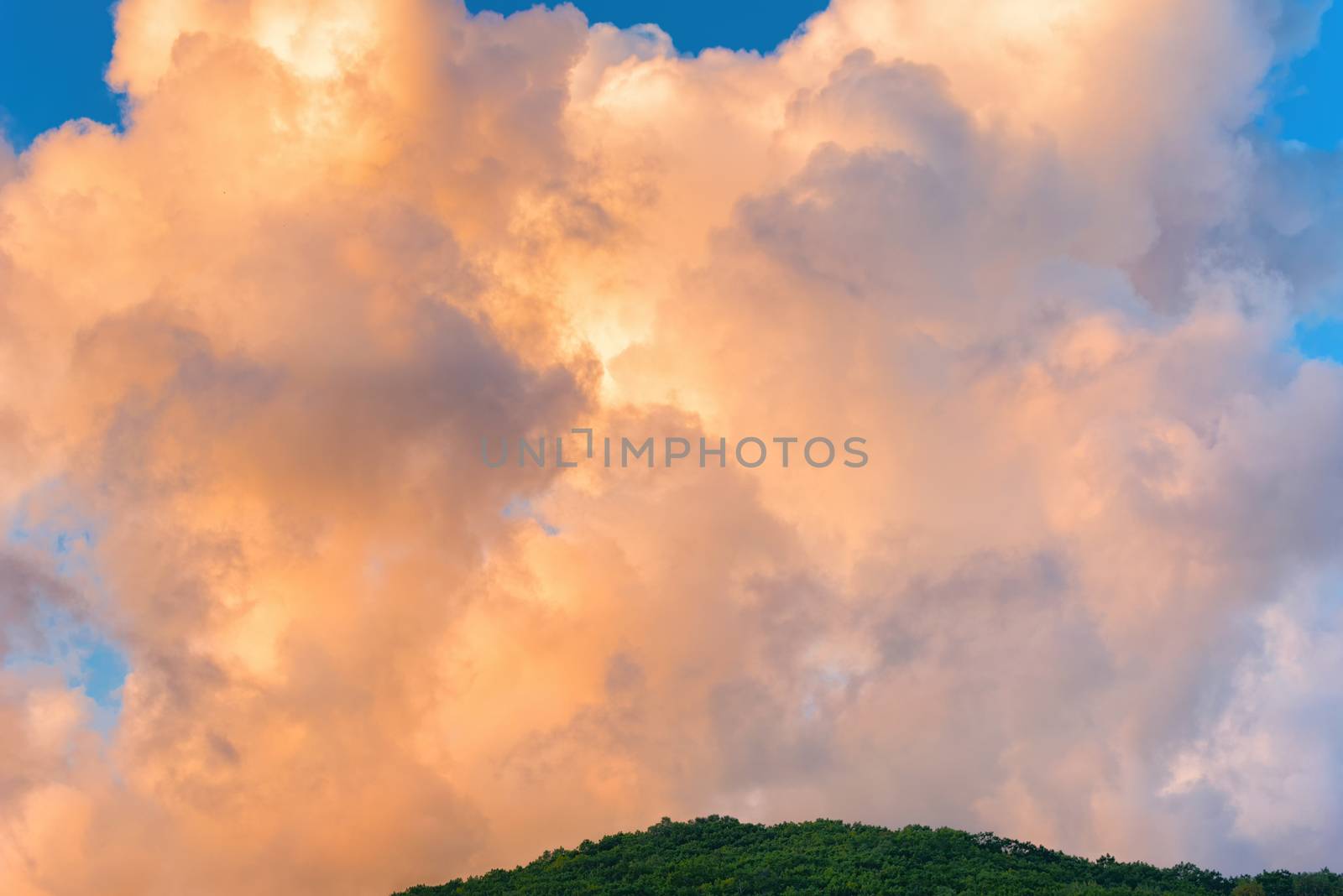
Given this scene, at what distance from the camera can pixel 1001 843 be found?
3605 inches

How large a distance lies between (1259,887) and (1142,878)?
7.56 m

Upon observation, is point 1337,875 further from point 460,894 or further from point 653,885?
point 460,894

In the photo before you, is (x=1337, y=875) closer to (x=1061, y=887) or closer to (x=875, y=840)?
(x=1061, y=887)

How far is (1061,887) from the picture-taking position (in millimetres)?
80438

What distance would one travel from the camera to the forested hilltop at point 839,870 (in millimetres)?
81312

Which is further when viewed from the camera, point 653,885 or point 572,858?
point 572,858

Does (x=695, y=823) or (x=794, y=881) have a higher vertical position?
(x=695, y=823)

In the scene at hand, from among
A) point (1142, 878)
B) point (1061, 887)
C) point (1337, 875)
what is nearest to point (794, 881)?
point (1061, 887)

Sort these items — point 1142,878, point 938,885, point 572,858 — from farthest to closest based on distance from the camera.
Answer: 1. point 572,858
2. point 1142,878
3. point 938,885

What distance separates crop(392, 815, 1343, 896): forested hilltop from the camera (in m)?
81.3

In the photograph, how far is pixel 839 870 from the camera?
8400 cm

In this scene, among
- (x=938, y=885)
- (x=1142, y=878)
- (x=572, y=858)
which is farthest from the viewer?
(x=572, y=858)

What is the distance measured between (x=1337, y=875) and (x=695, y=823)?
1862 inches

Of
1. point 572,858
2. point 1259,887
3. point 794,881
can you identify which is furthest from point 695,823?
point 1259,887
